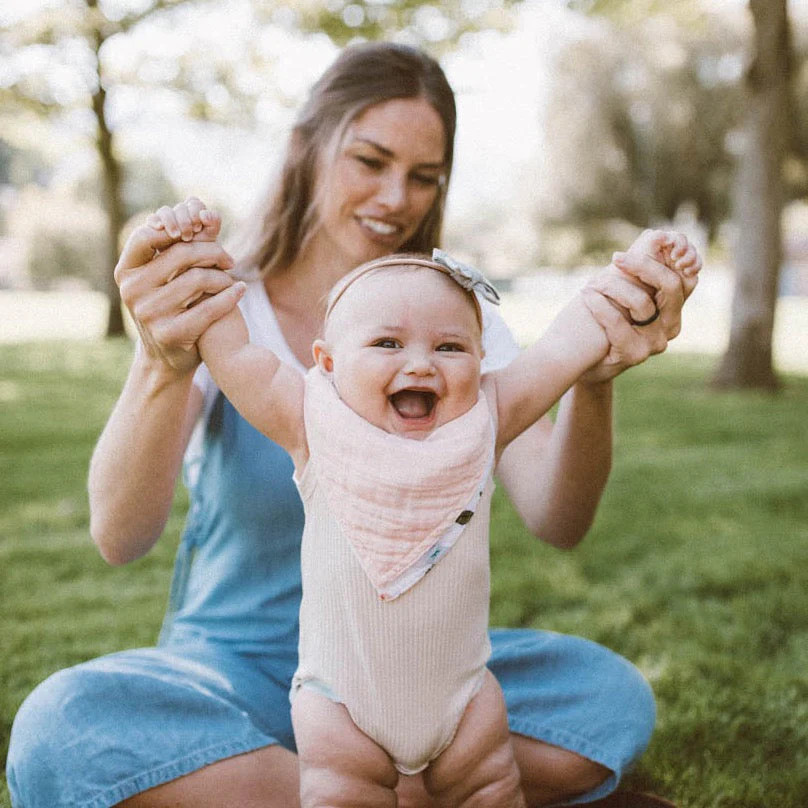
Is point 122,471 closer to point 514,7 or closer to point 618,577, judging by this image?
point 618,577

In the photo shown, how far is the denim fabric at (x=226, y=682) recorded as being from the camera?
71.9 inches

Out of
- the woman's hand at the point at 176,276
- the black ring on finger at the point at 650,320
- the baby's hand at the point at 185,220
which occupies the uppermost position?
the baby's hand at the point at 185,220

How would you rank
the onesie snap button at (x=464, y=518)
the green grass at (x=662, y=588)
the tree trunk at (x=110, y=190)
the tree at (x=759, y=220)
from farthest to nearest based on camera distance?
the tree trunk at (x=110, y=190)
the tree at (x=759, y=220)
the green grass at (x=662, y=588)
the onesie snap button at (x=464, y=518)

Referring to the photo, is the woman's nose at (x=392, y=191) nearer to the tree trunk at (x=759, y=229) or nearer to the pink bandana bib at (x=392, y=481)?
the pink bandana bib at (x=392, y=481)

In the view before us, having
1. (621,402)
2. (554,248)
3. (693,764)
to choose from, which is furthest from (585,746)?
(554,248)

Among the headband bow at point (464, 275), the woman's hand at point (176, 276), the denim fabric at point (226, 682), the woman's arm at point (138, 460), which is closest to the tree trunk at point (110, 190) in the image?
the denim fabric at point (226, 682)

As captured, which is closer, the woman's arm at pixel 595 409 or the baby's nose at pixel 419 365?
the baby's nose at pixel 419 365

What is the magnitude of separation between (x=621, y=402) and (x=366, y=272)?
7.60 meters

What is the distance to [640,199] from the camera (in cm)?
3183

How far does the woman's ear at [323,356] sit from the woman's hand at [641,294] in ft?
1.75

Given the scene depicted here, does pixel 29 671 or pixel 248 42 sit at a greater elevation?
pixel 248 42

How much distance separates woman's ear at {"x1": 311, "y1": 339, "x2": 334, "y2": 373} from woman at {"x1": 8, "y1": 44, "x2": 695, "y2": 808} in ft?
0.59

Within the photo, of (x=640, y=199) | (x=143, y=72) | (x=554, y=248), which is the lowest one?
(x=554, y=248)

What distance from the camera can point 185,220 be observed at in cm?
160
